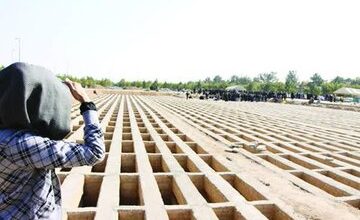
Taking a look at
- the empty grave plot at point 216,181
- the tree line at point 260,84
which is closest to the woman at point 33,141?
the empty grave plot at point 216,181

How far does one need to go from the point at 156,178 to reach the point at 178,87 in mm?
92609

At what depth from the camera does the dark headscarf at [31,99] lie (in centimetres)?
170

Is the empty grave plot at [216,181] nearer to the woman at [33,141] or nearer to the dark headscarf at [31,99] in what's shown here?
the woman at [33,141]

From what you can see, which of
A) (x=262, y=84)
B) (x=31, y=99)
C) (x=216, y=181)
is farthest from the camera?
(x=262, y=84)

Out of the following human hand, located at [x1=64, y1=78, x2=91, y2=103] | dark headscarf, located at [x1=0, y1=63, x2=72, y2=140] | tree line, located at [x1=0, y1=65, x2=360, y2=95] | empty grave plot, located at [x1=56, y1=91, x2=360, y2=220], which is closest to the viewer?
dark headscarf, located at [x1=0, y1=63, x2=72, y2=140]

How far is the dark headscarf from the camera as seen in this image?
1.70 meters

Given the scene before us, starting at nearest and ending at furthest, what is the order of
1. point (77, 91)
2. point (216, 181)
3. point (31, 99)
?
point (31, 99) < point (77, 91) < point (216, 181)

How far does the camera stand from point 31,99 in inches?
68.2

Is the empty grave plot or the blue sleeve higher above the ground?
the blue sleeve

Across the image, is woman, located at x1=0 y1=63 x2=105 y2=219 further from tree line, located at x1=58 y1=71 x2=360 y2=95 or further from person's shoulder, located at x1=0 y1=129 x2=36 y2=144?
tree line, located at x1=58 y1=71 x2=360 y2=95

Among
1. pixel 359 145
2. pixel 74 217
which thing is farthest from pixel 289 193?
pixel 359 145

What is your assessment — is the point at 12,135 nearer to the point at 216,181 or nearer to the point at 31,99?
the point at 31,99

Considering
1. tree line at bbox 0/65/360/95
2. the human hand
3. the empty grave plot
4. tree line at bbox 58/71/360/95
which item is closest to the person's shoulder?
the human hand

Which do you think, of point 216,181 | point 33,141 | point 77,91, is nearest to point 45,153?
point 33,141
